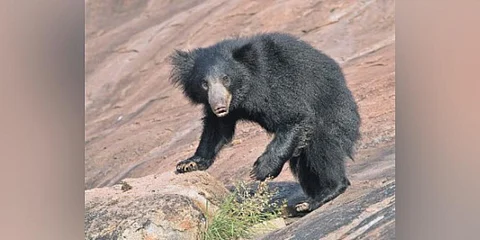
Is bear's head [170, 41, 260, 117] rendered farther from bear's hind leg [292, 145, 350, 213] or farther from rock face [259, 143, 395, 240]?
rock face [259, 143, 395, 240]

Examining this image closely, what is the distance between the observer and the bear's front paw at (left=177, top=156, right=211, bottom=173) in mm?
2184

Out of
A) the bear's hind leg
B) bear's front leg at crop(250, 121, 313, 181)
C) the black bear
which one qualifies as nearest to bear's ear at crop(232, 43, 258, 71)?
the black bear

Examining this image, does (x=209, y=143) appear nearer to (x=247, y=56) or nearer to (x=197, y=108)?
(x=197, y=108)

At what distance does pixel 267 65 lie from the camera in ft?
7.12

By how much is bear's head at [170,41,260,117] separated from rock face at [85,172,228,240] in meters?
0.27

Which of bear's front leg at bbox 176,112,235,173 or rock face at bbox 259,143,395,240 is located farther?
bear's front leg at bbox 176,112,235,173

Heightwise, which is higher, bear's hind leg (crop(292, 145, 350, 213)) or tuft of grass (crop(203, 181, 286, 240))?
bear's hind leg (crop(292, 145, 350, 213))

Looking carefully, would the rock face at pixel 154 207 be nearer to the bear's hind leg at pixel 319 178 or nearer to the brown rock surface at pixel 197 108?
the brown rock surface at pixel 197 108

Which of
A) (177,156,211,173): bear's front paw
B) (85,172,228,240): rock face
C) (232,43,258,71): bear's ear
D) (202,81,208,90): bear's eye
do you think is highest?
(232,43,258,71): bear's ear

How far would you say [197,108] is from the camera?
7.18ft

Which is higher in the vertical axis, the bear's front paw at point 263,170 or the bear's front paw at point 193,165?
the bear's front paw at point 263,170

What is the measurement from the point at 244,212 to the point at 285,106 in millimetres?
386

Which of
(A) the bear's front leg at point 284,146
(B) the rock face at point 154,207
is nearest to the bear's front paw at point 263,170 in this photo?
(A) the bear's front leg at point 284,146

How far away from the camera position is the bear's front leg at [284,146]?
6.97ft
